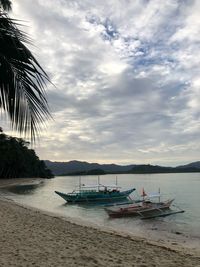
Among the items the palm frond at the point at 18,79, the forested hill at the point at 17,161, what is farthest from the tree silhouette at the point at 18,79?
the forested hill at the point at 17,161

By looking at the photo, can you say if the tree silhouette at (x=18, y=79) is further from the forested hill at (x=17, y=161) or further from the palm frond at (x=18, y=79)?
the forested hill at (x=17, y=161)

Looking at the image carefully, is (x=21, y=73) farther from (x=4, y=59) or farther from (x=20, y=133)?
(x=20, y=133)

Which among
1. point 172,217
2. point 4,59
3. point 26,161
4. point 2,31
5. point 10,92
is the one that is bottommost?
point 172,217

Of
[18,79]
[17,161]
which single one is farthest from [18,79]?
[17,161]

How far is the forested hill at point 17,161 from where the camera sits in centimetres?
9251

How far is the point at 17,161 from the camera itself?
10850cm

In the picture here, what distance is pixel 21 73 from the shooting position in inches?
131

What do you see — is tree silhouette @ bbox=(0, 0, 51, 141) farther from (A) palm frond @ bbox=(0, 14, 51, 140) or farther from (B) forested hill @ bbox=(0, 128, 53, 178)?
(B) forested hill @ bbox=(0, 128, 53, 178)

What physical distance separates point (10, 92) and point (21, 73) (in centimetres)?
21

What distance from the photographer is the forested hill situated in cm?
9251

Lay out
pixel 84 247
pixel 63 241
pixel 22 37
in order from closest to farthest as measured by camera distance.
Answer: pixel 22 37 → pixel 84 247 → pixel 63 241

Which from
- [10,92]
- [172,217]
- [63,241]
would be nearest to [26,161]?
[172,217]

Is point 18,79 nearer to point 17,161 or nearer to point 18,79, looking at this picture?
point 18,79

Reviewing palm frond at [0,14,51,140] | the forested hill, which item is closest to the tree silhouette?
palm frond at [0,14,51,140]
